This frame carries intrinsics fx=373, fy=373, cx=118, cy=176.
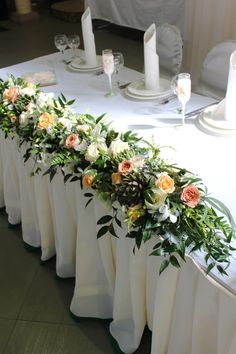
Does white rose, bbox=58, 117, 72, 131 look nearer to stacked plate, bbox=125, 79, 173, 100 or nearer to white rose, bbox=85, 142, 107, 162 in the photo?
white rose, bbox=85, 142, 107, 162

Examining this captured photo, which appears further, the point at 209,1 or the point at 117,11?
the point at 117,11

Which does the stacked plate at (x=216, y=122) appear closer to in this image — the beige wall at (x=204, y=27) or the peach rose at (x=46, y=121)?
the peach rose at (x=46, y=121)

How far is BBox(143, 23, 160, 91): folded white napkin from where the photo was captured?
5.19 ft

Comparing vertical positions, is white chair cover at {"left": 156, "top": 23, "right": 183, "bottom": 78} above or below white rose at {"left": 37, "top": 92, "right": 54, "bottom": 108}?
below

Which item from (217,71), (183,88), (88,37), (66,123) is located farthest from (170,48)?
(66,123)

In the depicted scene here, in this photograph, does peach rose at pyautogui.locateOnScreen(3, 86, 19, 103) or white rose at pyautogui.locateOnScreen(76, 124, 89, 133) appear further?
peach rose at pyautogui.locateOnScreen(3, 86, 19, 103)

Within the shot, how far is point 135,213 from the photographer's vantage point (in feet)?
3.04

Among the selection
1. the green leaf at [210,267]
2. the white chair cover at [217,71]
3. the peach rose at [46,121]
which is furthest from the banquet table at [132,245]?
the white chair cover at [217,71]

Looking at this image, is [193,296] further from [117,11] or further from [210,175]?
[117,11]

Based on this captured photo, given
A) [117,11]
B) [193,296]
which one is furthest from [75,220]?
[117,11]

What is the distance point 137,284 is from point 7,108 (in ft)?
2.85

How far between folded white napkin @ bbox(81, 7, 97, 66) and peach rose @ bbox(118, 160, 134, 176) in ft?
4.00

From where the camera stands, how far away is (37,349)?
1.49 meters

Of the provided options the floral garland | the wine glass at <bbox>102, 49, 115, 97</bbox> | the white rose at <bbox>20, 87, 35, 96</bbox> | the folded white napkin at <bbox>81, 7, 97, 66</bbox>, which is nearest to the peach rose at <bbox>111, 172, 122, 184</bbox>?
the floral garland
